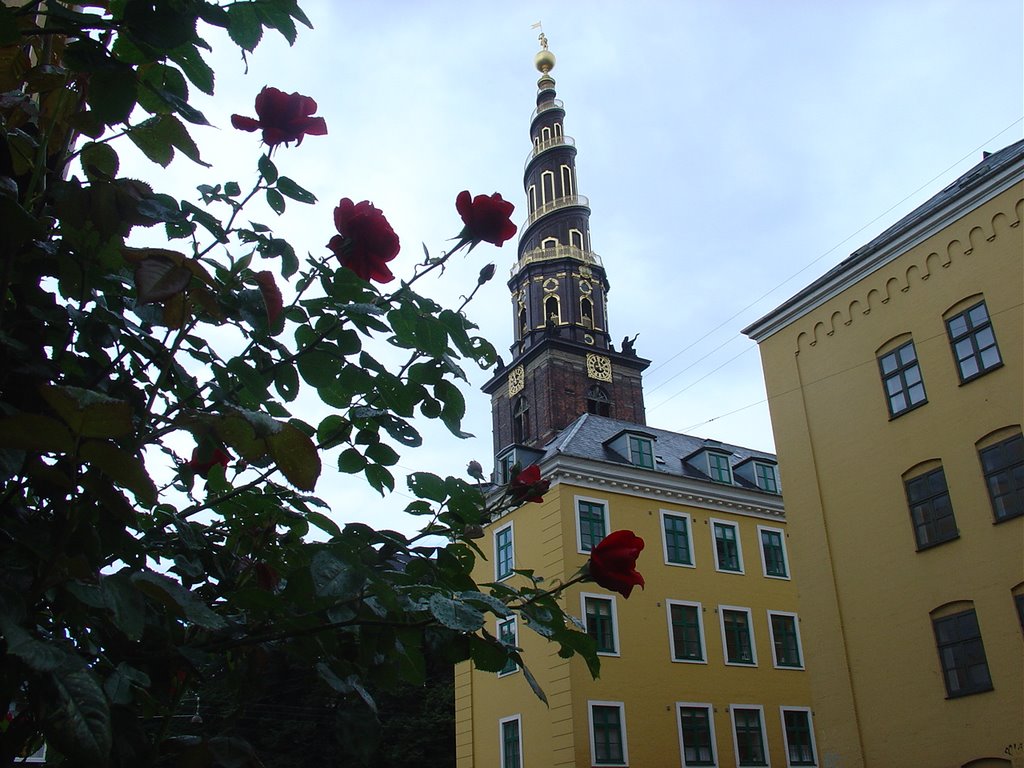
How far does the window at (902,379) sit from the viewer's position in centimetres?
1487

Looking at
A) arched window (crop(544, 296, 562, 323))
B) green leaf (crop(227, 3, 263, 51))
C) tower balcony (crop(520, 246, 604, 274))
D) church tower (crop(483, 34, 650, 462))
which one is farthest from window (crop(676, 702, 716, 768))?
tower balcony (crop(520, 246, 604, 274))

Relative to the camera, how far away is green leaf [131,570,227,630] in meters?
1.47

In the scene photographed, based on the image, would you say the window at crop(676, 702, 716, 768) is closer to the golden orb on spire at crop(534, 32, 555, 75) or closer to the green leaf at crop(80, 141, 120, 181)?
the green leaf at crop(80, 141, 120, 181)

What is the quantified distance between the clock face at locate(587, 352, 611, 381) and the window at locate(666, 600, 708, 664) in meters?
20.6

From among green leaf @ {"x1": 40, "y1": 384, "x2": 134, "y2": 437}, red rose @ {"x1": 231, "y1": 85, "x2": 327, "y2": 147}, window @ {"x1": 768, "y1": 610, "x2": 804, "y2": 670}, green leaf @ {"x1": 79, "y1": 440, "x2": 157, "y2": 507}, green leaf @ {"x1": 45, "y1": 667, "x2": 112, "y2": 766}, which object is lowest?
green leaf @ {"x1": 45, "y1": 667, "x2": 112, "y2": 766}

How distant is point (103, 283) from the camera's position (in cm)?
204

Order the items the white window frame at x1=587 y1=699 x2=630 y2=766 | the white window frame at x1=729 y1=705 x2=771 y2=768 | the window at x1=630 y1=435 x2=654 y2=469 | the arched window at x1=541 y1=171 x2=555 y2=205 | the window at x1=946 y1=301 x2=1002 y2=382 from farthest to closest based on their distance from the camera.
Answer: the arched window at x1=541 y1=171 x2=555 y2=205
the window at x1=630 y1=435 x2=654 y2=469
the white window frame at x1=729 y1=705 x2=771 y2=768
the white window frame at x1=587 y1=699 x2=630 y2=766
the window at x1=946 y1=301 x2=1002 y2=382

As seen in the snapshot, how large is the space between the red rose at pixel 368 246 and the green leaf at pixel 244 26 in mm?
533

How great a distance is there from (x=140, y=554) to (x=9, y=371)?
19.4 inches

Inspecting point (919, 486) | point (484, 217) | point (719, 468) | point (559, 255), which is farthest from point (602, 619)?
point (559, 255)

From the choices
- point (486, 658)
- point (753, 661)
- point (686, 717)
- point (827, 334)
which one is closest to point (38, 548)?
point (486, 658)

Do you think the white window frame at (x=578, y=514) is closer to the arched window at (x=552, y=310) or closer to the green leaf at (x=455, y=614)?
the green leaf at (x=455, y=614)

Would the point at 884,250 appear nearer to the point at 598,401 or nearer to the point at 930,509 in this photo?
the point at 930,509

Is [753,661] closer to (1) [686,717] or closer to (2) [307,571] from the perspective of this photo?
(1) [686,717]
